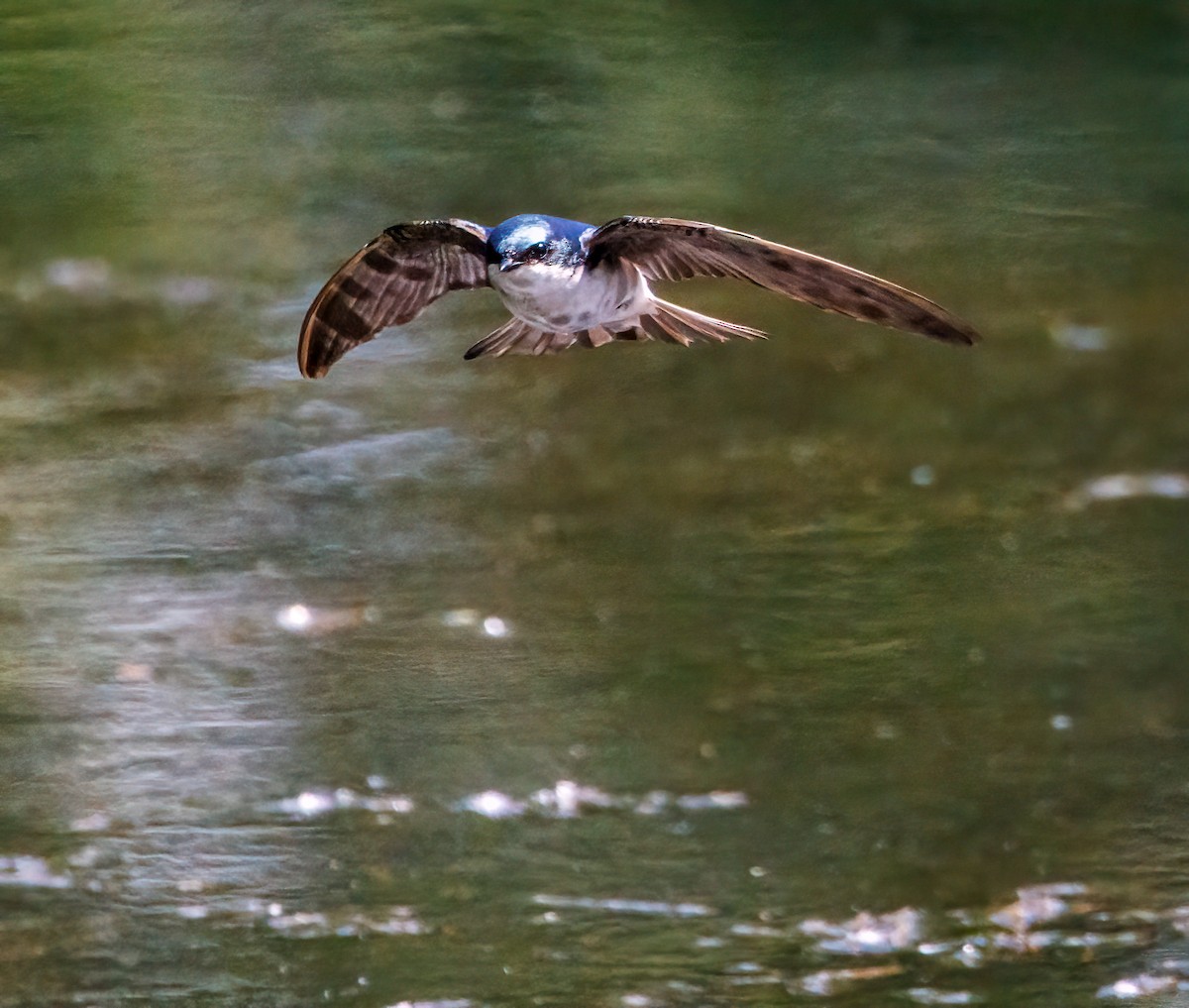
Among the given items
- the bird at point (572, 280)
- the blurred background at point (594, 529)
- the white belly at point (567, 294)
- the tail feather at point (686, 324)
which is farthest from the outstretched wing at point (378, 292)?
the blurred background at point (594, 529)

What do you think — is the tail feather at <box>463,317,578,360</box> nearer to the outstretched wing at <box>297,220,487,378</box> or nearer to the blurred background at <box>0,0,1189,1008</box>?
the outstretched wing at <box>297,220,487,378</box>

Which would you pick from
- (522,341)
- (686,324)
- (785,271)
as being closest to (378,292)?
(522,341)

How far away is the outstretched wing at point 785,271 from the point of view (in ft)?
5.54

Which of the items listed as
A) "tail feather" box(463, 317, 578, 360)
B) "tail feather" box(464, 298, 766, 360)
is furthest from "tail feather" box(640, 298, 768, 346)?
"tail feather" box(463, 317, 578, 360)

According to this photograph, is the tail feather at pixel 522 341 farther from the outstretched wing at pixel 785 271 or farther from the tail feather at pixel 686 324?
the outstretched wing at pixel 785 271

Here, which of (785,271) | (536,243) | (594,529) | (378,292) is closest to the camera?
(785,271)

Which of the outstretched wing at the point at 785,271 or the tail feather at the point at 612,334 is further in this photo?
the tail feather at the point at 612,334

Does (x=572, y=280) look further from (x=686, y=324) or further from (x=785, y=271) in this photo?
(x=785, y=271)

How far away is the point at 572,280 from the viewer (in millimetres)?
2068

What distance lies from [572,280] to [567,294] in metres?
0.02

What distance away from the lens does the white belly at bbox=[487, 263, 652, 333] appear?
2.03 m

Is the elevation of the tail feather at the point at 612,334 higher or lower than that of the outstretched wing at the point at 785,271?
lower

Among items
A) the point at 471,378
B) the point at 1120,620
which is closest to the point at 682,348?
the point at 471,378

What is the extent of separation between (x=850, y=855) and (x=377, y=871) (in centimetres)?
75
